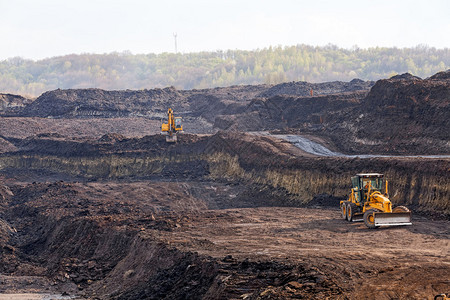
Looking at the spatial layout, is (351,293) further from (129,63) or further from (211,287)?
(129,63)

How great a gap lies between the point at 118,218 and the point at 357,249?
11913mm

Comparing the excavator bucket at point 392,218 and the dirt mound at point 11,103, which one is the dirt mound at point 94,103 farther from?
the excavator bucket at point 392,218

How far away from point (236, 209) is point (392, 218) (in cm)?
992

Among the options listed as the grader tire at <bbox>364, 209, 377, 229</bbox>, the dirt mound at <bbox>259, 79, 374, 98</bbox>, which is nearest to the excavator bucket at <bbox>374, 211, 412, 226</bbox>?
the grader tire at <bbox>364, 209, 377, 229</bbox>

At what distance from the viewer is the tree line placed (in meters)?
168

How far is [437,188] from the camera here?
23609 millimetres

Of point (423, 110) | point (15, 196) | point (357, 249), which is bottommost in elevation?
point (15, 196)

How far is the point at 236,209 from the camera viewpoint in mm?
28953

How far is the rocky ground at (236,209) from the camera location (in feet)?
47.8

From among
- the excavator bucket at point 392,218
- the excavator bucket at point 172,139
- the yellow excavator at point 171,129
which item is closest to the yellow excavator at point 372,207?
the excavator bucket at point 392,218

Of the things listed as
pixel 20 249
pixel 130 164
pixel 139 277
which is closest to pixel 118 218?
pixel 20 249

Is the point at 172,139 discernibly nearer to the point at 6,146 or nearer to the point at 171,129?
the point at 171,129

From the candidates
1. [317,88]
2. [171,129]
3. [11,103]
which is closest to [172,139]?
[171,129]

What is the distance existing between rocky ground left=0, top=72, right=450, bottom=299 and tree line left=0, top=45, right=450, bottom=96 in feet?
345
